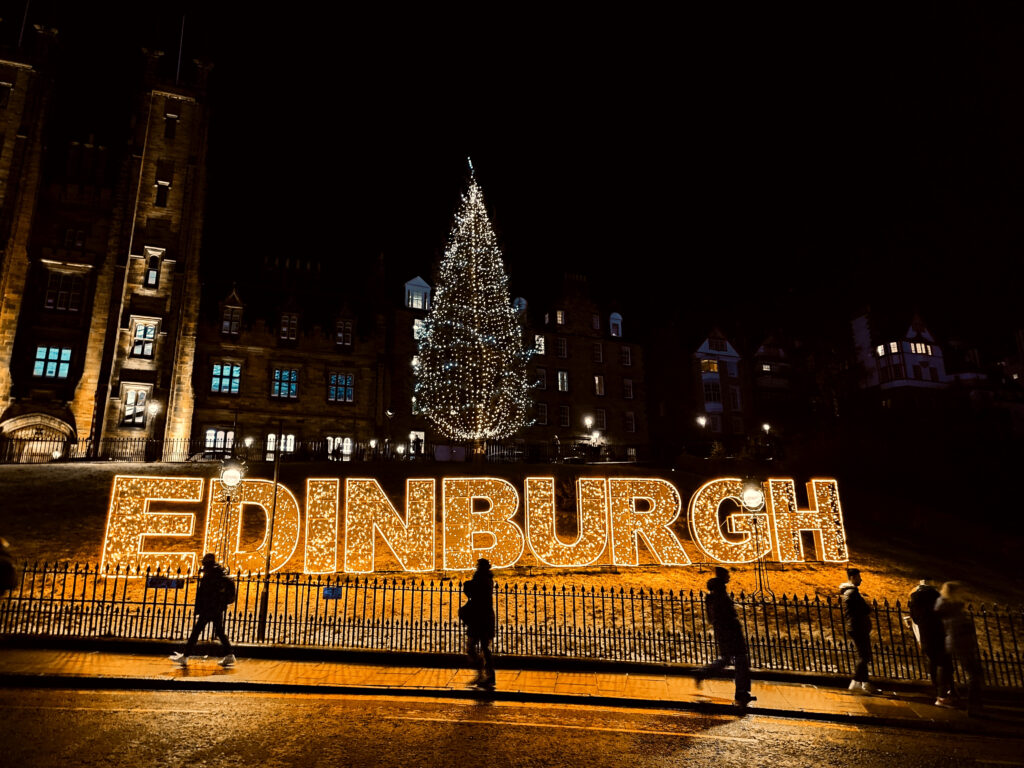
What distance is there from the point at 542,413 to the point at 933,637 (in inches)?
1510

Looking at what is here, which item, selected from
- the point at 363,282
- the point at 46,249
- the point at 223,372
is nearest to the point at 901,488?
the point at 363,282

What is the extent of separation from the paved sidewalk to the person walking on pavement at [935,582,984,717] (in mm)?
380

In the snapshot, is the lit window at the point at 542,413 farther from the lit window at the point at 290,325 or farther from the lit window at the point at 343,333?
the lit window at the point at 290,325

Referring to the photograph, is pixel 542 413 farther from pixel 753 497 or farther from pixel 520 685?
pixel 520 685

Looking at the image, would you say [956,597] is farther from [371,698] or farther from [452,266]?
[452,266]

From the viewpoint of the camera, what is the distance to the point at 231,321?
38594mm

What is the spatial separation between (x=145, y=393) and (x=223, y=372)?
189 inches

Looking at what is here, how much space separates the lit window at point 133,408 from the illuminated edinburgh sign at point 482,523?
18770 millimetres

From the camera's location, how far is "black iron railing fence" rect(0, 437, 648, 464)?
102 feet

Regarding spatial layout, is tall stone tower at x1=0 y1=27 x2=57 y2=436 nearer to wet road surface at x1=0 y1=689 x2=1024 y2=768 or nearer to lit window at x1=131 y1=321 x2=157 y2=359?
lit window at x1=131 y1=321 x2=157 y2=359

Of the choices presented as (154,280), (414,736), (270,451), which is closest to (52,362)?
(154,280)

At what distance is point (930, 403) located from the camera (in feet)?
200

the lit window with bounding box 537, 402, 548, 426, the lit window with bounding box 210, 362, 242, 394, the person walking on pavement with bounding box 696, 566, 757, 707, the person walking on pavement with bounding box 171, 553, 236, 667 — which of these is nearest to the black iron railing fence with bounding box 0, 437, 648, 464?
the lit window with bounding box 537, 402, 548, 426

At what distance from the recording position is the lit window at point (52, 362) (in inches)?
1367
